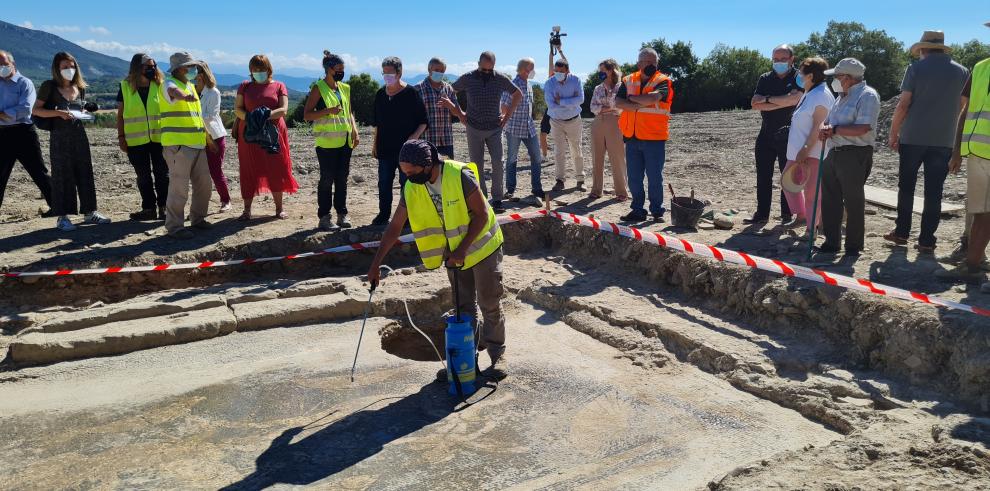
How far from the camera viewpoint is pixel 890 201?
903cm

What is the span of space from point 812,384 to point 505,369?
2.15 m

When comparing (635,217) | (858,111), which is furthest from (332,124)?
(858,111)

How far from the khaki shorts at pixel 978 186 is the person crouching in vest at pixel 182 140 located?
722cm

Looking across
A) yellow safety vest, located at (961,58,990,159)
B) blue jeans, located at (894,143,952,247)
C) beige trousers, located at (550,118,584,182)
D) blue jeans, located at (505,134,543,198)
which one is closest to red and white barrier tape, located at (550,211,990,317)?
blue jeans, located at (894,143,952,247)

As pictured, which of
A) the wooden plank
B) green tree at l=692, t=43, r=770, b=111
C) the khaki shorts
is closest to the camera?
the khaki shorts

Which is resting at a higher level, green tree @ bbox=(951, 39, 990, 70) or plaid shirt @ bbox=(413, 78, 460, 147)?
green tree @ bbox=(951, 39, 990, 70)

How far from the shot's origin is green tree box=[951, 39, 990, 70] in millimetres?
33719

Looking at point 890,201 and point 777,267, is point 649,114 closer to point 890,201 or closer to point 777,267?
point 777,267

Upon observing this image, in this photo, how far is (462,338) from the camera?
5051mm

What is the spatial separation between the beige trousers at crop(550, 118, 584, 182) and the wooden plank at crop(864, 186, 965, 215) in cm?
384

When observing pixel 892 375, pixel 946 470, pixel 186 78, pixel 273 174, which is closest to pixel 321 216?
pixel 273 174

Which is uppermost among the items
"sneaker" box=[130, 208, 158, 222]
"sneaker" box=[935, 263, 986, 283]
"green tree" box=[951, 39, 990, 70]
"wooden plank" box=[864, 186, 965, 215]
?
"green tree" box=[951, 39, 990, 70]

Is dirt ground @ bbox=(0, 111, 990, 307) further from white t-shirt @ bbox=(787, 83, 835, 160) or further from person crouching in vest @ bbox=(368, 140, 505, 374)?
person crouching in vest @ bbox=(368, 140, 505, 374)

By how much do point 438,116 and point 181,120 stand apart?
277cm
